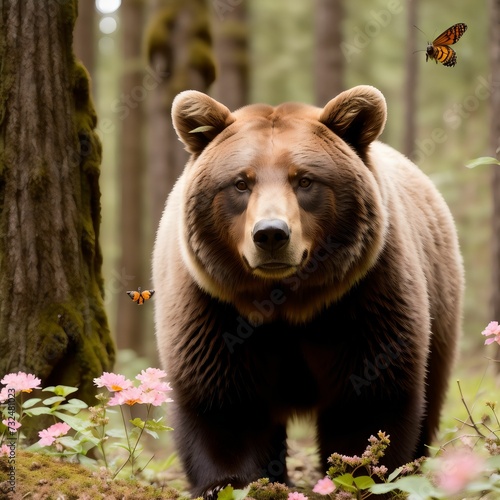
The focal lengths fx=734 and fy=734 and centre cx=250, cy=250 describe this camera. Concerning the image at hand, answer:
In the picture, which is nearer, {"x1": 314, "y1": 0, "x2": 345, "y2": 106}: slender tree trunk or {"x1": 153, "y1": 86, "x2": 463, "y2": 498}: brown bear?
{"x1": 153, "y1": 86, "x2": 463, "y2": 498}: brown bear

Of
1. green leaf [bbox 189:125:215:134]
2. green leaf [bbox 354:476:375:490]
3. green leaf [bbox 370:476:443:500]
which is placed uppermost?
green leaf [bbox 189:125:215:134]

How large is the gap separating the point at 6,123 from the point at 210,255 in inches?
60.4

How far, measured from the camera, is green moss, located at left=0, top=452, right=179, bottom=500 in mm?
3541

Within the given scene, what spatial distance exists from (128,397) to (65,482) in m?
0.58

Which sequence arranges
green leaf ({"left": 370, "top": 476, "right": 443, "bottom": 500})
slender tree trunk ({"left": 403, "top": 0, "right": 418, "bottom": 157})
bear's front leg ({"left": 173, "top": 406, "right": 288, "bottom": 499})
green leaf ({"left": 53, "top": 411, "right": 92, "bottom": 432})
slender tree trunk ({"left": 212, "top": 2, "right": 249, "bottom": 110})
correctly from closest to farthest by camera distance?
green leaf ({"left": 370, "top": 476, "right": 443, "bottom": 500}) < green leaf ({"left": 53, "top": 411, "right": 92, "bottom": 432}) < bear's front leg ({"left": 173, "top": 406, "right": 288, "bottom": 499}) < slender tree trunk ({"left": 212, "top": 2, "right": 249, "bottom": 110}) < slender tree trunk ({"left": 403, "top": 0, "right": 418, "bottom": 157})

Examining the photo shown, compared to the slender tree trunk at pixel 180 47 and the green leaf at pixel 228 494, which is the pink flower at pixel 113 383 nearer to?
the green leaf at pixel 228 494

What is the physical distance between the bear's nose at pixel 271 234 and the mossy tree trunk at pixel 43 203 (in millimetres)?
1512

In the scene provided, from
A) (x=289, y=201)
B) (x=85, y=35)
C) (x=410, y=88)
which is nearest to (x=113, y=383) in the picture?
(x=289, y=201)

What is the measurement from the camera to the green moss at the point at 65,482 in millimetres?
3541

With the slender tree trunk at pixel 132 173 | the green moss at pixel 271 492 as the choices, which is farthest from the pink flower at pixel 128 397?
the slender tree trunk at pixel 132 173

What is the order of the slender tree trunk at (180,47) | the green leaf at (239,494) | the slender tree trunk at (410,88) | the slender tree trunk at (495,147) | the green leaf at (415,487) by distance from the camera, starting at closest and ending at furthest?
the green leaf at (415,487), the green leaf at (239,494), the slender tree trunk at (495,147), the slender tree trunk at (180,47), the slender tree trunk at (410,88)

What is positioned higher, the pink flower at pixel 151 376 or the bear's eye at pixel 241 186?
the bear's eye at pixel 241 186

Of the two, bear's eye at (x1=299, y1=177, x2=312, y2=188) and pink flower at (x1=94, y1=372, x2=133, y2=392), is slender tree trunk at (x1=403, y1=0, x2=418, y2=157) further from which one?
pink flower at (x1=94, y1=372, x2=133, y2=392)

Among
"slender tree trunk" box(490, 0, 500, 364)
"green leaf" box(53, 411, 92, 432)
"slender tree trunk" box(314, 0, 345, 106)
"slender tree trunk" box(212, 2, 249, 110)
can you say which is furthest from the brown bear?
"slender tree trunk" box(212, 2, 249, 110)
